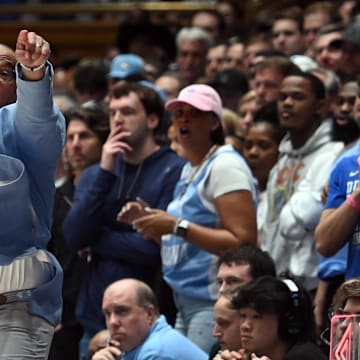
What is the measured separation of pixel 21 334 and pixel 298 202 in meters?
2.42

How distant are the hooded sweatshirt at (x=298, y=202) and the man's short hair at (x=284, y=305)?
732mm

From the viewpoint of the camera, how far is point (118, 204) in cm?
668

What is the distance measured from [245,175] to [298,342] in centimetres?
101

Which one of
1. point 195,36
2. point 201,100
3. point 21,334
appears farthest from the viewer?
point 195,36

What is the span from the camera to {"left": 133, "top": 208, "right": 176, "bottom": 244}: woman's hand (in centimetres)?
603

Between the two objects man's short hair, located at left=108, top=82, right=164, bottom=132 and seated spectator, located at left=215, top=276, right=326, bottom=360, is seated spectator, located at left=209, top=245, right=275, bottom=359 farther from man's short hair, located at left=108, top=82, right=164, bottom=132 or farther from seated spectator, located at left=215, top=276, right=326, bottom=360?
man's short hair, located at left=108, top=82, right=164, bottom=132

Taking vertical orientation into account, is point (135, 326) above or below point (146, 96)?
below

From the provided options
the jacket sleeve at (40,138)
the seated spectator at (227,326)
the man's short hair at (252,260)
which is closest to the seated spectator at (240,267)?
the man's short hair at (252,260)

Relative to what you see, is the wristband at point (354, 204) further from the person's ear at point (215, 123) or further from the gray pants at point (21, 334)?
the gray pants at point (21, 334)

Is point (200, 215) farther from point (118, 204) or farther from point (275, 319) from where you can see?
point (275, 319)

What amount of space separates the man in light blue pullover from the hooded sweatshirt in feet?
6.71

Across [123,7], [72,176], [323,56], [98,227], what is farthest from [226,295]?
[123,7]

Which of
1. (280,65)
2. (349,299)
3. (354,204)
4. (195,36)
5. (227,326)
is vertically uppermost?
(280,65)

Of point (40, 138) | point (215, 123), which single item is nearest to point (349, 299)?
point (40, 138)
